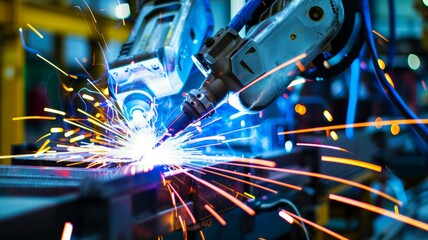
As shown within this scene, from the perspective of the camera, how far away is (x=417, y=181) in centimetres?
569

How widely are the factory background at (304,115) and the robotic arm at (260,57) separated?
35 centimetres

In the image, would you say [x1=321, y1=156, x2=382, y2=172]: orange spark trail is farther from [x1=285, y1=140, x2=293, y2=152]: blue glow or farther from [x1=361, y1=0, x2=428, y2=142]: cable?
[x1=361, y1=0, x2=428, y2=142]: cable

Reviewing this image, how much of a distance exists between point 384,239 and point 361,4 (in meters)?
2.30

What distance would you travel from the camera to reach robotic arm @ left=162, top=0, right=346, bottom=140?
143cm

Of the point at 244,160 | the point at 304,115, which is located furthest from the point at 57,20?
the point at 244,160

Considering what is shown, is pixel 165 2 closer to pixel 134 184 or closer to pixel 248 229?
pixel 248 229

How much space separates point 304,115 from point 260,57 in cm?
238

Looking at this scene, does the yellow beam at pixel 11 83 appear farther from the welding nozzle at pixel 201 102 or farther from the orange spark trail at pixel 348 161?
the welding nozzle at pixel 201 102

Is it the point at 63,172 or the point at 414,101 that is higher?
the point at 414,101

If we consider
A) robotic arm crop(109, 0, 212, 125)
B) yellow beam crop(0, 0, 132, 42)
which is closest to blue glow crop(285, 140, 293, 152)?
robotic arm crop(109, 0, 212, 125)

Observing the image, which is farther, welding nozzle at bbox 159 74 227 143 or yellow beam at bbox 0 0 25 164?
yellow beam at bbox 0 0 25 164

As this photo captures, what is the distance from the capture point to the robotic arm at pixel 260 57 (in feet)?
4.69

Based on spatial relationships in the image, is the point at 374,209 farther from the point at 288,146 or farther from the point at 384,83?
the point at 384,83

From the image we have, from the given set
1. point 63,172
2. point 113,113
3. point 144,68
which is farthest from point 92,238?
point 113,113
